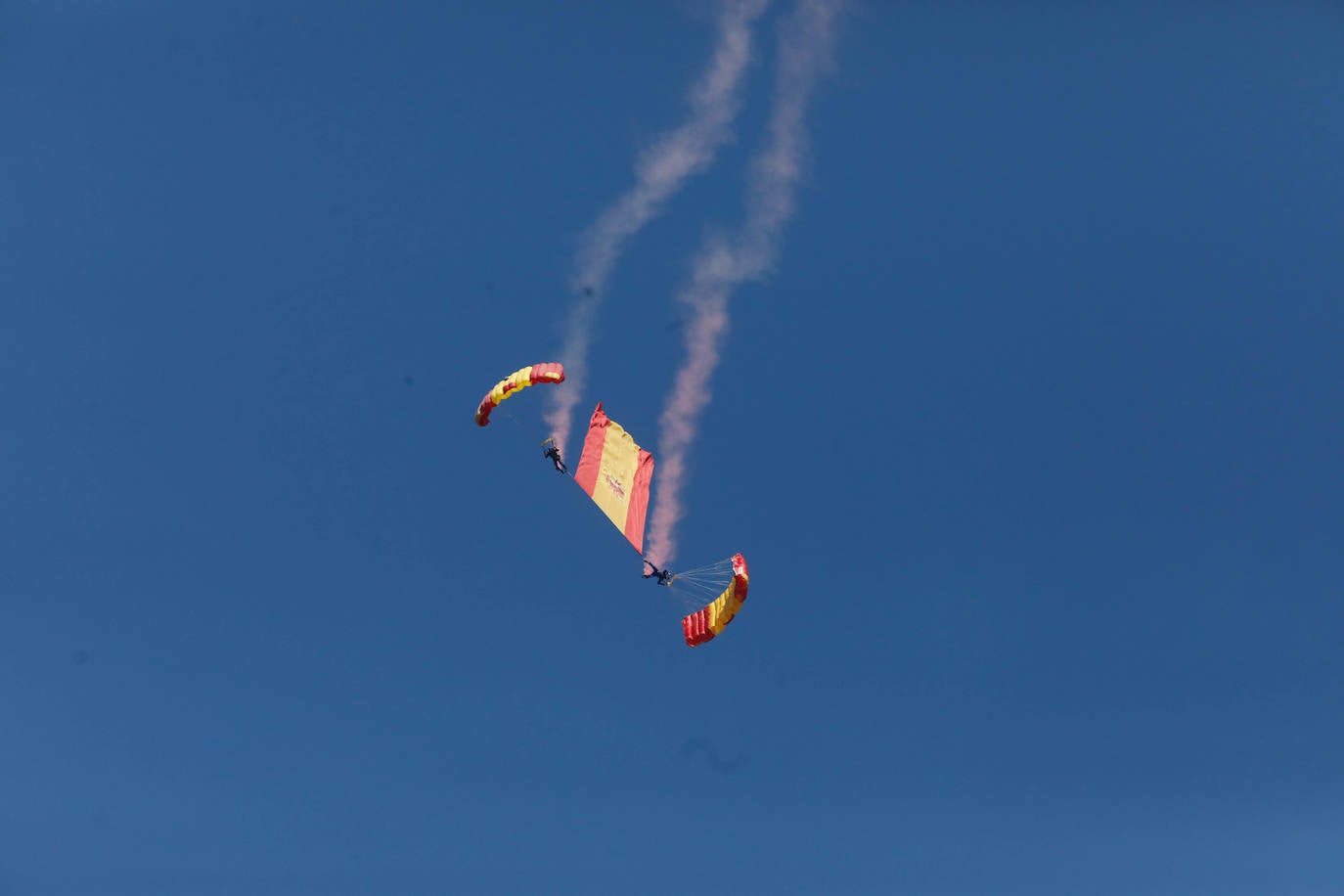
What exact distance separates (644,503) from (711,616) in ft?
16.8

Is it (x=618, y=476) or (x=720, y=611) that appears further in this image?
(x=618, y=476)

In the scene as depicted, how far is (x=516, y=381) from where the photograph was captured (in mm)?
37562

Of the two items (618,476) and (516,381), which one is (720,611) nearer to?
(618,476)

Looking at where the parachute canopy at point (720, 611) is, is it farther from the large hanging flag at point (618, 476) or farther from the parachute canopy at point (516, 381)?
the parachute canopy at point (516, 381)

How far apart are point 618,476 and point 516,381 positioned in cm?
520

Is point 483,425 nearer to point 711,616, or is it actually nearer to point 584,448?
point 584,448

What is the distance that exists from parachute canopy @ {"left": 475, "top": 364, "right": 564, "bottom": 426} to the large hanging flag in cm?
311

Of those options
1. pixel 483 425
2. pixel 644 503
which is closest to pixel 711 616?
pixel 644 503

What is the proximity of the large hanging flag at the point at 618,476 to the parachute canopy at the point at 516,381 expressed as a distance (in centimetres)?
311

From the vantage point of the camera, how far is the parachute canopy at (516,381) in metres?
36.8

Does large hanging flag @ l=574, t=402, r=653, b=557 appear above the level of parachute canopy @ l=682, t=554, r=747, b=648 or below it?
above

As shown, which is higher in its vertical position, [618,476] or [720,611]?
[618,476]

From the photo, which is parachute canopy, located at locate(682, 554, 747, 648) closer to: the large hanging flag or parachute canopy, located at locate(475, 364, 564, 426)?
the large hanging flag

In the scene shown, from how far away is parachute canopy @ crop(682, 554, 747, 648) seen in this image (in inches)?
1336
